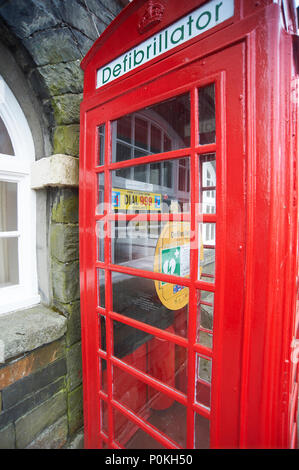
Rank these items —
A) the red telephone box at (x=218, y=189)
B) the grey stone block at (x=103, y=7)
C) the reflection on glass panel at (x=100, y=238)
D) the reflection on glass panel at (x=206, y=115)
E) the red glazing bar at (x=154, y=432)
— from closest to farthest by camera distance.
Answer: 1. the red telephone box at (x=218, y=189)
2. the reflection on glass panel at (x=206, y=115)
3. the red glazing bar at (x=154, y=432)
4. the reflection on glass panel at (x=100, y=238)
5. the grey stone block at (x=103, y=7)

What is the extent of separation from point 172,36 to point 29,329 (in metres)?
1.62

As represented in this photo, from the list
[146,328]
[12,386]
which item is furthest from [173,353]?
[12,386]

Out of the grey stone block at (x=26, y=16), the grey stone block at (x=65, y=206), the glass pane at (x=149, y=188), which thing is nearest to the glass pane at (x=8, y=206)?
the grey stone block at (x=65, y=206)

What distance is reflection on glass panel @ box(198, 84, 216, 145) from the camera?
0.86m

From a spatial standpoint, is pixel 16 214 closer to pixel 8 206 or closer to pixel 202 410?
pixel 8 206

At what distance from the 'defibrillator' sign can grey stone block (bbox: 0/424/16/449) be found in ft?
6.47

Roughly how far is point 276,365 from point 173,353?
4.20 feet

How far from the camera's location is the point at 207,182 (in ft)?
3.51

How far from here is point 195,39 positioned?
834 mm

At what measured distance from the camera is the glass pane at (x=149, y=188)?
1.30 meters

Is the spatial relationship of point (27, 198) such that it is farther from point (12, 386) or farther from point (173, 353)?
point (173, 353)

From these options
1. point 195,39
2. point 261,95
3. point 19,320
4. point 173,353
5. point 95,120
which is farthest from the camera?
point 173,353

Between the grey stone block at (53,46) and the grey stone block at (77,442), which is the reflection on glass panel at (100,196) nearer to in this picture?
the grey stone block at (53,46)

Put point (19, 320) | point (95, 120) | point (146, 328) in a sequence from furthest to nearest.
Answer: point (19, 320) < point (95, 120) < point (146, 328)
